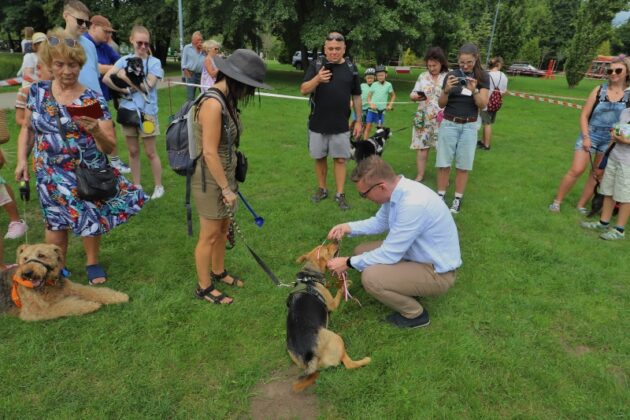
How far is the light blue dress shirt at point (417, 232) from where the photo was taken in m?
2.83

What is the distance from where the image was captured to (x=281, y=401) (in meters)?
2.54

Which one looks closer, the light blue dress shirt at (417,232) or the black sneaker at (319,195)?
the light blue dress shirt at (417,232)

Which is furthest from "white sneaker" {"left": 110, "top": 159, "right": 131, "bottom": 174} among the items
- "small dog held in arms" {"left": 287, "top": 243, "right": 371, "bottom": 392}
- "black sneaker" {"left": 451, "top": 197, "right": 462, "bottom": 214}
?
"black sneaker" {"left": 451, "top": 197, "right": 462, "bottom": 214}

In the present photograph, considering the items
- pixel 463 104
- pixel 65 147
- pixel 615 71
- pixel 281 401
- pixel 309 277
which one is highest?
pixel 615 71

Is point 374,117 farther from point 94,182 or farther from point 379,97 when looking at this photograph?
point 94,182

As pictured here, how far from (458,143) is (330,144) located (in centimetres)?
173

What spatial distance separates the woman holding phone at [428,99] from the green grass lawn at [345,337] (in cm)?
154

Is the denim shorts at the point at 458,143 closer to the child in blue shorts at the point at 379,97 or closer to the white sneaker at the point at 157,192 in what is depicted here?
the child in blue shorts at the point at 379,97

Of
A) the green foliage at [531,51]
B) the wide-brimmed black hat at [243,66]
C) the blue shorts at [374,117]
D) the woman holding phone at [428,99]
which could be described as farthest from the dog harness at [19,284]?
the green foliage at [531,51]

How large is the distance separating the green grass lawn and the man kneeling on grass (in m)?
0.34

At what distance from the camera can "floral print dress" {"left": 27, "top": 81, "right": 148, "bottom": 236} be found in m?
2.93

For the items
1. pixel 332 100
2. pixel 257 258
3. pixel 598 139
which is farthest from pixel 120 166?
pixel 598 139

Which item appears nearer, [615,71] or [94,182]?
[94,182]

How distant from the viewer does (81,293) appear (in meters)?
3.28
